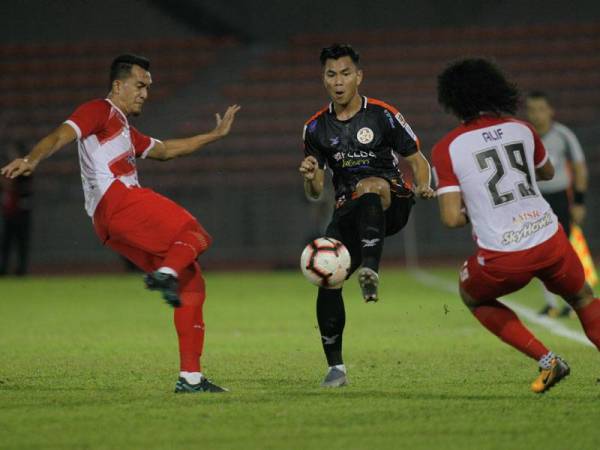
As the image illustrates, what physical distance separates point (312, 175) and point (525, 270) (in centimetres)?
149

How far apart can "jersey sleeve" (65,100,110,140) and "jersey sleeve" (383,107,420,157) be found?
169 centimetres

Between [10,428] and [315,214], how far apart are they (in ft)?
48.0

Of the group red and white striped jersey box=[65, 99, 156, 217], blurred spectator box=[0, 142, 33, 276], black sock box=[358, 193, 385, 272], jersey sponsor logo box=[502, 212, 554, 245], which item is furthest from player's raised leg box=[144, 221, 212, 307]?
blurred spectator box=[0, 142, 33, 276]

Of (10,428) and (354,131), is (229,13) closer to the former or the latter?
(354,131)

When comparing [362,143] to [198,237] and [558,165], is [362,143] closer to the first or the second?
[198,237]

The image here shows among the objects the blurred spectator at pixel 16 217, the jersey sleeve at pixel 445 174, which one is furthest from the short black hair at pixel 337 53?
the blurred spectator at pixel 16 217

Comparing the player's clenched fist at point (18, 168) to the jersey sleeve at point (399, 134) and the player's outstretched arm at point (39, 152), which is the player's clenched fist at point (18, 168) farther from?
the jersey sleeve at point (399, 134)

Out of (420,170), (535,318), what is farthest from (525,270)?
(535,318)

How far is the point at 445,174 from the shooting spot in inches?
227

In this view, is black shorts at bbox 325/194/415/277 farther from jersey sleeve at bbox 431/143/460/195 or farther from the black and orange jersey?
jersey sleeve at bbox 431/143/460/195

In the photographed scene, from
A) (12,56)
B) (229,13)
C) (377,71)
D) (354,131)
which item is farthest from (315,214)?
(354,131)

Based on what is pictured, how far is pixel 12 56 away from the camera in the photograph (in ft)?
83.6

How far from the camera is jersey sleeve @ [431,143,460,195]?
5762 mm

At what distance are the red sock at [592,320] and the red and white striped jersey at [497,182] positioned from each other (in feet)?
1.57
